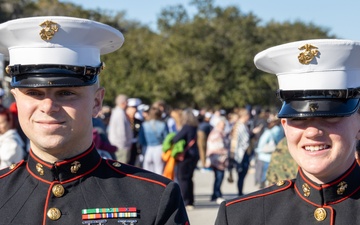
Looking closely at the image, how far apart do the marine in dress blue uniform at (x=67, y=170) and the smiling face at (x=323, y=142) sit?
2.13 feet

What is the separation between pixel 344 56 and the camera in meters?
3.88

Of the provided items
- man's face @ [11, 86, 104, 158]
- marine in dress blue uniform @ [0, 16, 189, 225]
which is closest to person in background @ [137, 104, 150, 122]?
marine in dress blue uniform @ [0, 16, 189, 225]

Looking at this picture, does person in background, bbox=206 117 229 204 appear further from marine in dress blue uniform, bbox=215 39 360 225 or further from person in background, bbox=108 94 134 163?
marine in dress blue uniform, bbox=215 39 360 225

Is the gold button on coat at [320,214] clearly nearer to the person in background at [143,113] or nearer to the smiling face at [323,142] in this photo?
the smiling face at [323,142]

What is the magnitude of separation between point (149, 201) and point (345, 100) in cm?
103

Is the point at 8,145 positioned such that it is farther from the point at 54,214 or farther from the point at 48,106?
the point at 48,106

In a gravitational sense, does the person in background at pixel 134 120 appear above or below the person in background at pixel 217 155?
above

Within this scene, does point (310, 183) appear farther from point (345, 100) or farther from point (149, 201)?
point (149, 201)

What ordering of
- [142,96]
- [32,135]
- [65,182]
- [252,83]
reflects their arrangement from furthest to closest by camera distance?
[252,83] → [142,96] → [65,182] → [32,135]

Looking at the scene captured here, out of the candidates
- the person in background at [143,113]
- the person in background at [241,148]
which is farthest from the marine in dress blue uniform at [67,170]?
the person in background at [241,148]

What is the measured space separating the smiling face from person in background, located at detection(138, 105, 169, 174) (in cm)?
1031

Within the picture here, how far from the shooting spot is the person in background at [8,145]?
28.6ft

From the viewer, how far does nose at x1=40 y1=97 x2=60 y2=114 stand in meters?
3.78

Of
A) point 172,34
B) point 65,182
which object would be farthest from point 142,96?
point 65,182
